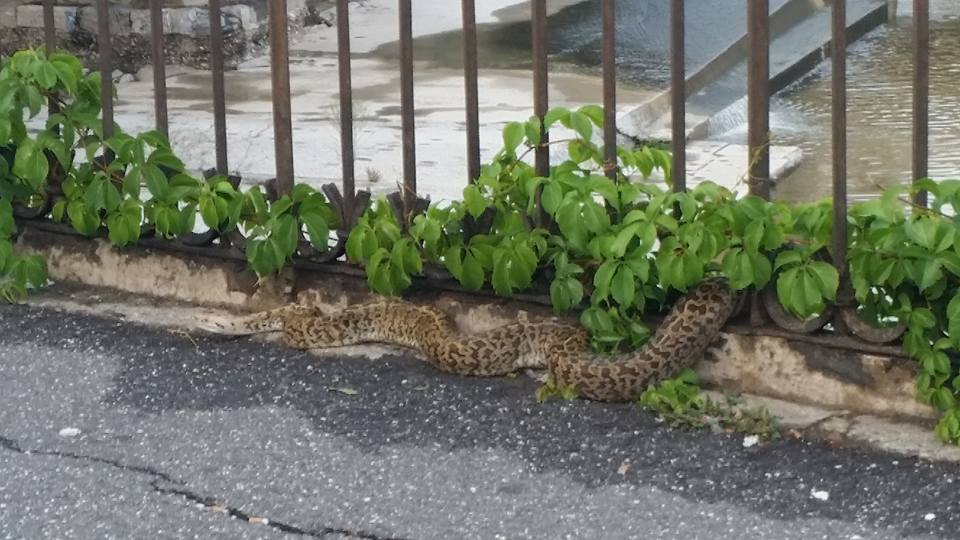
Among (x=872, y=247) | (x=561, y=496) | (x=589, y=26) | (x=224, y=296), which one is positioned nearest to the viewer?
(x=561, y=496)

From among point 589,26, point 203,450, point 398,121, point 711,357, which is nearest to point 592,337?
point 711,357

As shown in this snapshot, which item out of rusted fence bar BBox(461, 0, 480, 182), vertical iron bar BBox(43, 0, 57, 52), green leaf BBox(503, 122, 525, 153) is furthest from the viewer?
vertical iron bar BBox(43, 0, 57, 52)

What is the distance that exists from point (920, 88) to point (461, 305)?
206 centimetres

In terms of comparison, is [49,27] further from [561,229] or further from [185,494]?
[185,494]

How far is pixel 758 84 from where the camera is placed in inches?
223

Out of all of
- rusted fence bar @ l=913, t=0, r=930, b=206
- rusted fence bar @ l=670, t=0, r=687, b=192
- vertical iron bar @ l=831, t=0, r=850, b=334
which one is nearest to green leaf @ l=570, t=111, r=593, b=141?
rusted fence bar @ l=670, t=0, r=687, b=192

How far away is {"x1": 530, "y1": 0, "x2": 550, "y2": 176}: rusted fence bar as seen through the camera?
602 cm

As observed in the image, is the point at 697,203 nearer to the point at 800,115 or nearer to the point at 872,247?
the point at 872,247

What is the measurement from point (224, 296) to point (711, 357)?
7.67ft

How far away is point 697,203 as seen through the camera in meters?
5.72

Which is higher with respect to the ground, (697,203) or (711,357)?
(697,203)

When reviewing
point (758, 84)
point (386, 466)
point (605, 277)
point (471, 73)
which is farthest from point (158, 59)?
point (758, 84)

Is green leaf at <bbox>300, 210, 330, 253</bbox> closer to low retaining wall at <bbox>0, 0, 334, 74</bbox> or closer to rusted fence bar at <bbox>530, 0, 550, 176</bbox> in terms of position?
rusted fence bar at <bbox>530, 0, 550, 176</bbox>

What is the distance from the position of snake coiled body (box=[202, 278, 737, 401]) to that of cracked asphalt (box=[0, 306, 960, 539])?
0.27 feet
